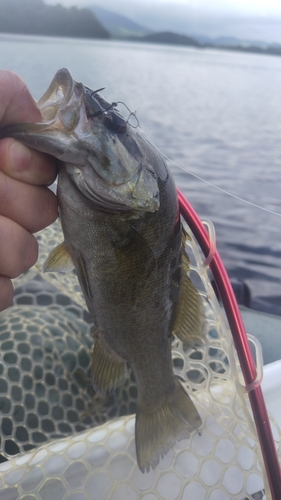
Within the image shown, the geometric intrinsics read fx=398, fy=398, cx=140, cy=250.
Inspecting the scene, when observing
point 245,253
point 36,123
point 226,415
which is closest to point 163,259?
point 36,123

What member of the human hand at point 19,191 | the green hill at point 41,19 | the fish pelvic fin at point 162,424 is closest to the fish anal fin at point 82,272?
the human hand at point 19,191

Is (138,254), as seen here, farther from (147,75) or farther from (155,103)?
(147,75)

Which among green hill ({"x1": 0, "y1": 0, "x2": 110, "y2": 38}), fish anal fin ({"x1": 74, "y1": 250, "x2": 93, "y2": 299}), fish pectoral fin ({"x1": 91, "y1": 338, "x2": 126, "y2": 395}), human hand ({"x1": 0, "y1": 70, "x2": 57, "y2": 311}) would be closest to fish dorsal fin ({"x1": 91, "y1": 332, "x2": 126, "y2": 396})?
fish pectoral fin ({"x1": 91, "y1": 338, "x2": 126, "y2": 395})

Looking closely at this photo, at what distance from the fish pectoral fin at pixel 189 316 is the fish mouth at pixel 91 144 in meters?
0.57

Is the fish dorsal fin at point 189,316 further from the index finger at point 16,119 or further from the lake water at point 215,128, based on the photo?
the lake water at point 215,128

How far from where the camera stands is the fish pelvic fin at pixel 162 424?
1.94 m

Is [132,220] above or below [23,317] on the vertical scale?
above

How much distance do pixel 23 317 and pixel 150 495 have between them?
1.34m

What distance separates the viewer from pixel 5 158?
1.29 meters

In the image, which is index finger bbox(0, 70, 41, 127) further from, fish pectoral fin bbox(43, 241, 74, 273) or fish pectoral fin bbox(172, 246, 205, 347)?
fish pectoral fin bbox(172, 246, 205, 347)

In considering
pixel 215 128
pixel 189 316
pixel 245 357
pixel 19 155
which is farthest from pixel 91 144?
pixel 215 128

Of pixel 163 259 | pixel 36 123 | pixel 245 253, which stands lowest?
pixel 245 253

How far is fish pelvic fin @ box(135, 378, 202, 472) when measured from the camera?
1936mm

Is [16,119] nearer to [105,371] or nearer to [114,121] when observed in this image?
[114,121]
